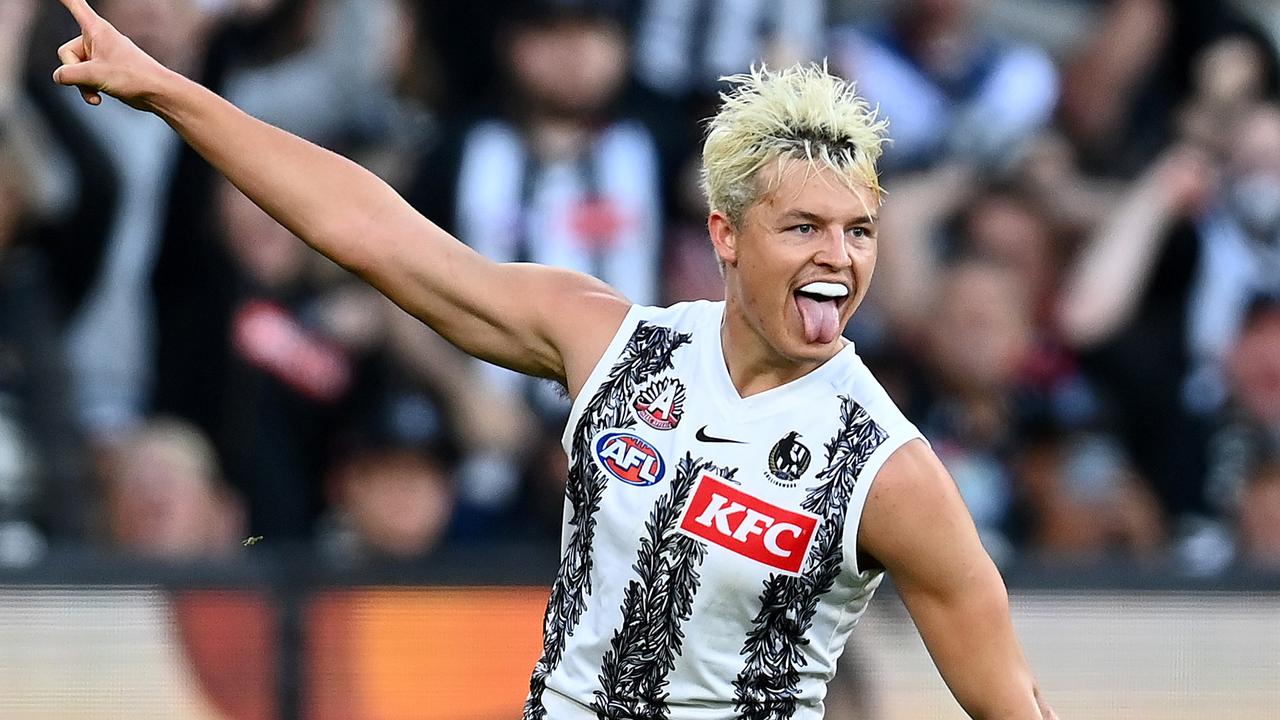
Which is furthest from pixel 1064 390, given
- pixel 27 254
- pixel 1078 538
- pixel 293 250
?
pixel 27 254

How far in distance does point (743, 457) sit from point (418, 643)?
262 centimetres

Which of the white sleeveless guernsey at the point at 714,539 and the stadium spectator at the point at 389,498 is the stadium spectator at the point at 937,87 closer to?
the stadium spectator at the point at 389,498

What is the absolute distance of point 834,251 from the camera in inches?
138

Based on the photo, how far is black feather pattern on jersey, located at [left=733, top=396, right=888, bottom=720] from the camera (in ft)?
11.6

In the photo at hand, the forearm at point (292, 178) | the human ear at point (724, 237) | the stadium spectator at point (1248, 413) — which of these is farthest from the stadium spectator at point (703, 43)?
the human ear at point (724, 237)

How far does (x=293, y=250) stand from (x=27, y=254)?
995 mm

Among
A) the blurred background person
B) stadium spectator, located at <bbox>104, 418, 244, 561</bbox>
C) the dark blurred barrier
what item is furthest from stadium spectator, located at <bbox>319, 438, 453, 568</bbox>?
the dark blurred barrier

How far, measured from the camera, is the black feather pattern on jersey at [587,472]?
146 inches

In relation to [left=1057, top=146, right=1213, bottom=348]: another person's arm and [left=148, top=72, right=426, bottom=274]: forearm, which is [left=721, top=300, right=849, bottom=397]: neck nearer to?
[left=148, top=72, right=426, bottom=274]: forearm

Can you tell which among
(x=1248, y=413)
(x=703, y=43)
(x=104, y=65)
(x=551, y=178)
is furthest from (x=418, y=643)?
(x=1248, y=413)

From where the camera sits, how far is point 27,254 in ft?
23.4

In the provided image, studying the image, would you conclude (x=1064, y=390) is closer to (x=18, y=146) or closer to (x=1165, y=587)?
(x=1165, y=587)

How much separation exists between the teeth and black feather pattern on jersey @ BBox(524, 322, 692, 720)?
36 cm

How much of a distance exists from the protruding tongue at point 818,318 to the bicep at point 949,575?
0.26 metres
